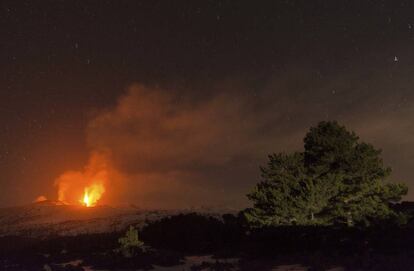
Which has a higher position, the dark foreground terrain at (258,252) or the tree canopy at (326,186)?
the tree canopy at (326,186)

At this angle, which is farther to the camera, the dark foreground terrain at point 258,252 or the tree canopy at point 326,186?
the tree canopy at point 326,186

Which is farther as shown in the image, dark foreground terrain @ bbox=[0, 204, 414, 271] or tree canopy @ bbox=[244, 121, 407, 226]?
tree canopy @ bbox=[244, 121, 407, 226]

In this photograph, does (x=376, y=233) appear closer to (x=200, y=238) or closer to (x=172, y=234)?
(x=200, y=238)

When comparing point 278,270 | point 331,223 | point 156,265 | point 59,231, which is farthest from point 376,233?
point 59,231

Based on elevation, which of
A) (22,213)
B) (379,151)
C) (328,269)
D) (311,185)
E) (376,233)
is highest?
(22,213)

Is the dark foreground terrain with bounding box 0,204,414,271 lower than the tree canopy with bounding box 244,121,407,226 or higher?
lower

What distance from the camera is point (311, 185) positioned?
115 feet

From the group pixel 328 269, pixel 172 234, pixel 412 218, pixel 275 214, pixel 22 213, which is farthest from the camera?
pixel 22 213

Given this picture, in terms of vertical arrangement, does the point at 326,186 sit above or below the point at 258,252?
above

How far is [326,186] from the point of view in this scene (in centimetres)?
3522

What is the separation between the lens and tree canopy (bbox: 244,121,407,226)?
115ft

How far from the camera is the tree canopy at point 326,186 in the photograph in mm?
35094

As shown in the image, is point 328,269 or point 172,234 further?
point 172,234

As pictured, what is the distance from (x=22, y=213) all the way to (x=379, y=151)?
106619 millimetres
